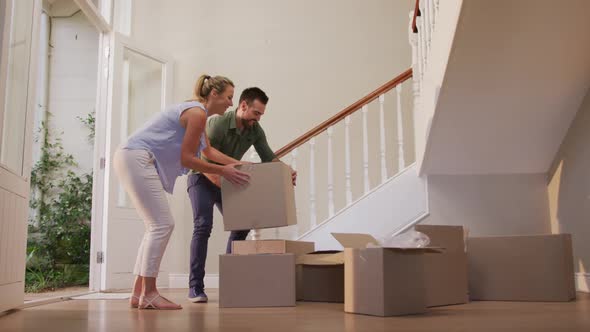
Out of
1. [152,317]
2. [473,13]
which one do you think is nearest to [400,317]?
[152,317]

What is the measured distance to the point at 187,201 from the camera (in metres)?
5.00

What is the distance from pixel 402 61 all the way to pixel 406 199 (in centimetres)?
189

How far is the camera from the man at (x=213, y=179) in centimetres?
280

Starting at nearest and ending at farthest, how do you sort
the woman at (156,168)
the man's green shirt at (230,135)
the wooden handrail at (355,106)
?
the woman at (156,168), the man's green shirt at (230,135), the wooden handrail at (355,106)

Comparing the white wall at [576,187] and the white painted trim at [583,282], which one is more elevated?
the white wall at [576,187]

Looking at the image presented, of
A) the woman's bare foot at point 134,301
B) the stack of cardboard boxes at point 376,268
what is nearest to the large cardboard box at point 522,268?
the stack of cardboard boxes at point 376,268

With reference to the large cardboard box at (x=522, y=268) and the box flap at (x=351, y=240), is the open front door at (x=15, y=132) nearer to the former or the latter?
the box flap at (x=351, y=240)

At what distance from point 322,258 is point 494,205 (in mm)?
1396

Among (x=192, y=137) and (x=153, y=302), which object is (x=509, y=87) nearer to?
(x=192, y=137)

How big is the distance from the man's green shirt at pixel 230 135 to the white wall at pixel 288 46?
7.13 feet

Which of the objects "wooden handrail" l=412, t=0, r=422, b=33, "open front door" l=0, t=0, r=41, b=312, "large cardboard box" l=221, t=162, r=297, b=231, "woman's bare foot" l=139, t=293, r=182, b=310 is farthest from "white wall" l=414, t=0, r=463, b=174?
"open front door" l=0, t=0, r=41, b=312

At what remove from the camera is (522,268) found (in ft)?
9.29

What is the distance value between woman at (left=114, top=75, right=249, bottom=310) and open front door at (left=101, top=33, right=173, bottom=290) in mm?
1908

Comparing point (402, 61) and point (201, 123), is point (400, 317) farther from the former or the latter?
point (402, 61)
